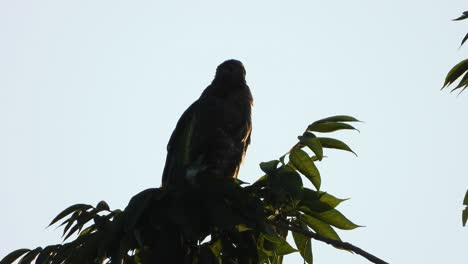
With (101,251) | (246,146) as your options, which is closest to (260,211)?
(101,251)

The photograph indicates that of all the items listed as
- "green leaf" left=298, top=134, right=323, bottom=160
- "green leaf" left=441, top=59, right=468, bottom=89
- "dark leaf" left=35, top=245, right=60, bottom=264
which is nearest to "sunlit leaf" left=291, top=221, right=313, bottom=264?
"green leaf" left=298, top=134, right=323, bottom=160

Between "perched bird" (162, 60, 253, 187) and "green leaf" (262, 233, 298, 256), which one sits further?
"perched bird" (162, 60, 253, 187)

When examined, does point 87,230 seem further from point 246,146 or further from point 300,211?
point 246,146

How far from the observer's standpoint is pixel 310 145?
3672 millimetres

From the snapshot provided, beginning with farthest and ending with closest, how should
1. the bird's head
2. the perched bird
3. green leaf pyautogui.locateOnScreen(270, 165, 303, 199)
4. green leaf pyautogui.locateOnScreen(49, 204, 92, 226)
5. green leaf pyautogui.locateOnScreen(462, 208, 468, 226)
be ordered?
the bird's head < the perched bird < green leaf pyautogui.locateOnScreen(49, 204, 92, 226) < green leaf pyautogui.locateOnScreen(462, 208, 468, 226) < green leaf pyautogui.locateOnScreen(270, 165, 303, 199)

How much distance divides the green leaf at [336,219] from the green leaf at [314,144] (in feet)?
1.13

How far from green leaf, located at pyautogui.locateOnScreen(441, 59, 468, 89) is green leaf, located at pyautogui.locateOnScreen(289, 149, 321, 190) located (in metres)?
0.79

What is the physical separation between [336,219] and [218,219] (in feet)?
2.09

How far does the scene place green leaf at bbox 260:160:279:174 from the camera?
356 centimetres

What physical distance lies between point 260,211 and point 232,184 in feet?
0.74

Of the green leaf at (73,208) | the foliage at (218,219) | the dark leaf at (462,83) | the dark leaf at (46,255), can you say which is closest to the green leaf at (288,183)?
the foliage at (218,219)

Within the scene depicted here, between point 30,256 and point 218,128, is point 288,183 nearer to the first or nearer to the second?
point 30,256

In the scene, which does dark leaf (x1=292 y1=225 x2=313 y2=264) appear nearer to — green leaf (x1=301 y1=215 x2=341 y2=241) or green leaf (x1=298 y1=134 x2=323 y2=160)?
green leaf (x1=301 y1=215 x2=341 y2=241)

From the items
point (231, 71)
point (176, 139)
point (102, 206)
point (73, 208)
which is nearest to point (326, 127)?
point (102, 206)
